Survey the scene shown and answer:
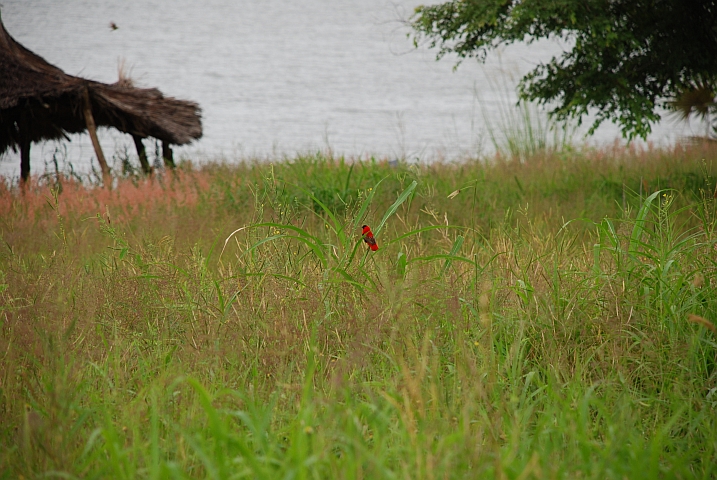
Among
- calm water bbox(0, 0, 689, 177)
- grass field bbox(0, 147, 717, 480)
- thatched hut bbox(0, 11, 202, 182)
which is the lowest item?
grass field bbox(0, 147, 717, 480)

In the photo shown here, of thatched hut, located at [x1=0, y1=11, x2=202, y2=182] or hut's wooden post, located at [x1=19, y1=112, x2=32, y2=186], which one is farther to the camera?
hut's wooden post, located at [x1=19, y1=112, x2=32, y2=186]

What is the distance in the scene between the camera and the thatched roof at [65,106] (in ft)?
29.7

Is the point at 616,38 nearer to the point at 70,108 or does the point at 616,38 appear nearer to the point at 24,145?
the point at 70,108

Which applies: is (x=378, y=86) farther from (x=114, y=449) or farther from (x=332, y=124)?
(x=114, y=449)

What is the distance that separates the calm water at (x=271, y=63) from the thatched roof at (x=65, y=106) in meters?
10.2

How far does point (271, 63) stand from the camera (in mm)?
24062

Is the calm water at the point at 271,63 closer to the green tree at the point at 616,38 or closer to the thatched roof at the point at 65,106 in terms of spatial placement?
the thatched roof at the point at 65,106

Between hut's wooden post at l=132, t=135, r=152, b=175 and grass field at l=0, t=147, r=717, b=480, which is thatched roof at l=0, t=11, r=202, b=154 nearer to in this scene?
hut's wooden post at l=132, t=135, r=152, b=175

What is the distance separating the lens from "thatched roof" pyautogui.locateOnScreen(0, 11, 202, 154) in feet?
29.7

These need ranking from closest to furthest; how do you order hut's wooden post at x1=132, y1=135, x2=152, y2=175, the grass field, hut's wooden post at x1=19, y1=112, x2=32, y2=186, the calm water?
the grass field → hut's wooden post at x1=132, y1=135, x2=152, y2=175 → hut's wooden post at x1=19, y1=112, x2=32, y2=186 → the calm water

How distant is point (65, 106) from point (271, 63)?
15055 millimetres

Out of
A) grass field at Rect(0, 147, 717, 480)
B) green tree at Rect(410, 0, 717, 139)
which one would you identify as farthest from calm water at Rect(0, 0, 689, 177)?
grass field at Rect(0, 147, 717, 480)

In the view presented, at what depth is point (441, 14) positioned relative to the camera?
8312mm

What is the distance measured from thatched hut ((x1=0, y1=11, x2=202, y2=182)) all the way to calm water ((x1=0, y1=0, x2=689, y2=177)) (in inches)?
405
